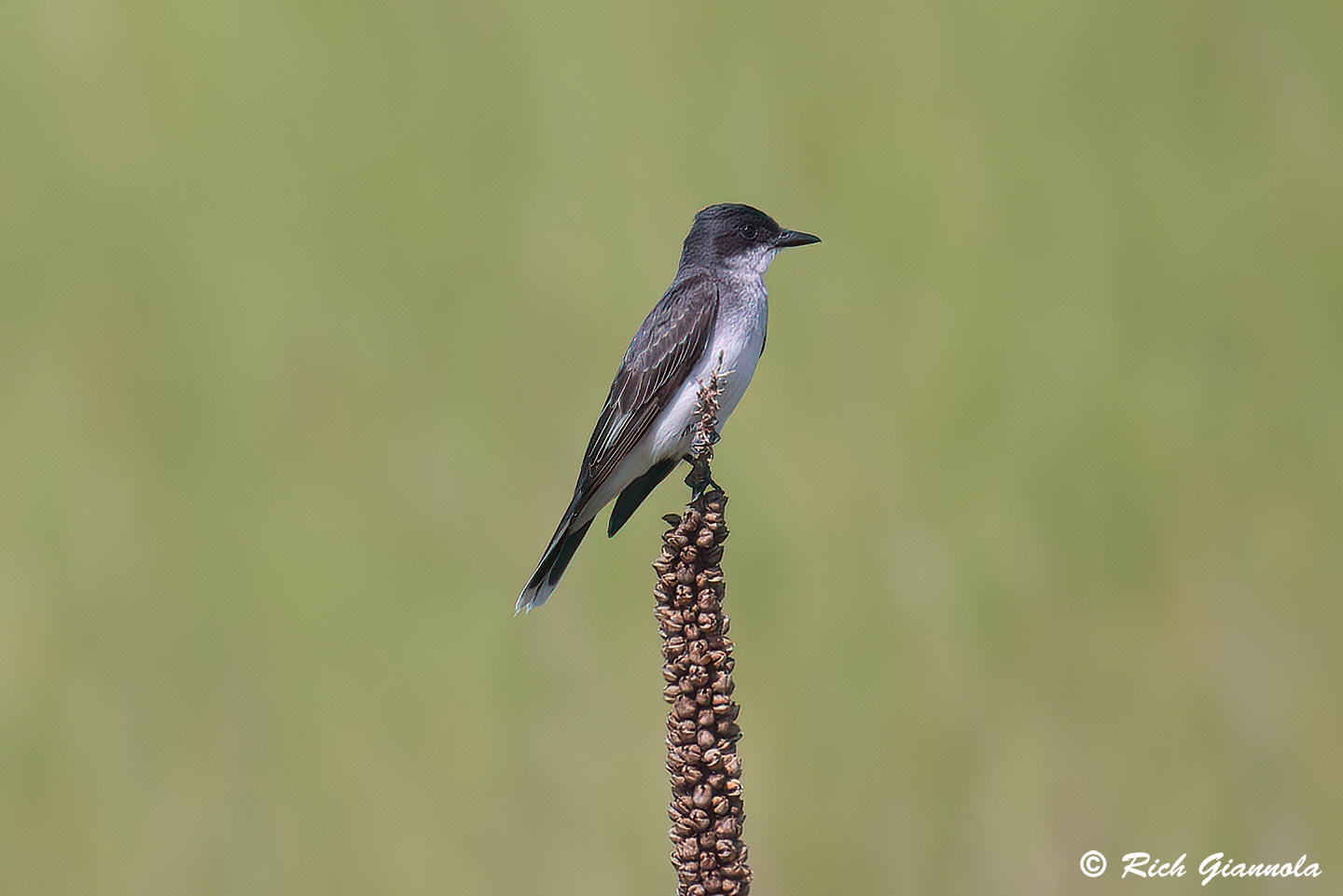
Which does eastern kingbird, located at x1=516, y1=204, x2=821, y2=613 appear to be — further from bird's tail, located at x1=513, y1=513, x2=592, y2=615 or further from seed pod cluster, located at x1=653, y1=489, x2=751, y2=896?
seed pod cluster, located at x1=653, y1=489, x2=751, y2=896

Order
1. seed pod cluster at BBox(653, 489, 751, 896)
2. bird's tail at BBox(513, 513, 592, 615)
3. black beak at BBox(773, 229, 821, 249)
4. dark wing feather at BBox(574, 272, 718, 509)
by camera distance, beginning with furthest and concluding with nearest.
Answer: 1. black beak at BBox(773, 229, 821, 249)
2. dark wing feather at BBox(574, 272, 718, 509)
3. bird's tail at BBox(513, 513, 592, 615)
4. seed pod cluster at BBox(653, 489, 751, 896)

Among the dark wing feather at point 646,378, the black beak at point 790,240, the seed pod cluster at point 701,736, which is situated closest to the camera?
the seed pod cluster at point 701,736

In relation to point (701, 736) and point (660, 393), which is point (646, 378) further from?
point (701, 736)

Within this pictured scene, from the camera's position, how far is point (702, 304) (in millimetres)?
4938

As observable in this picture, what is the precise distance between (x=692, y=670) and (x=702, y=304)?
2.56m

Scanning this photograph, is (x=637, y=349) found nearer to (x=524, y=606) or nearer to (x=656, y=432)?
(x=656, y=432)

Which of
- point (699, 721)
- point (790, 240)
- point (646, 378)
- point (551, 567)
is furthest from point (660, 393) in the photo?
point (699, 721)

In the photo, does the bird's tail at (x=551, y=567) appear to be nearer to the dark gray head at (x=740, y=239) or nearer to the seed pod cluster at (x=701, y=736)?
the dark gray head at (x=740, y=239)

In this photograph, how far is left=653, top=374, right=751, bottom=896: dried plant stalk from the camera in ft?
8.05

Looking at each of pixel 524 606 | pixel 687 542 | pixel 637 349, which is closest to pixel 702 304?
pixel 637 349

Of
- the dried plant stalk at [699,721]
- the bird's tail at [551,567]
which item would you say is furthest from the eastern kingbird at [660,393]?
the dried plant stalk at [699,721]

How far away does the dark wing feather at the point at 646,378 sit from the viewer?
4.71 meters

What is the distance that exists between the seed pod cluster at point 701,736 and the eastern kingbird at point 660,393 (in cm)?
181

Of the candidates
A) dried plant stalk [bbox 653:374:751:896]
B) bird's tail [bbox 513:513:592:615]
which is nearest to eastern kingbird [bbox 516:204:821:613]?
bird's tail [bbox 513:513:592:615]
